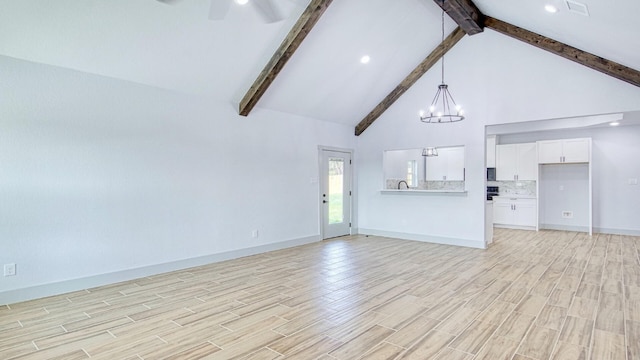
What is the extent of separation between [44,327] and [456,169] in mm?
8966

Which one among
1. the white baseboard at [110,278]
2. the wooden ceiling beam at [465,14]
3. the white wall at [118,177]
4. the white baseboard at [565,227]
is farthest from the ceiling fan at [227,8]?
the white baseboard at [565,227]

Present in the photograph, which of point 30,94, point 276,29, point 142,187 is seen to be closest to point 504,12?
point 276,29

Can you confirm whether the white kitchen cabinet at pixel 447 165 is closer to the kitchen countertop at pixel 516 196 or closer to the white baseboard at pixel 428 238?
the kitchen countertop at pixel 516 196

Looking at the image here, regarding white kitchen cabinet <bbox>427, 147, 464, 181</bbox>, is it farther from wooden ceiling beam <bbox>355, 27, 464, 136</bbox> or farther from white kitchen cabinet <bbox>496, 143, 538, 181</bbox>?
wooden ceiling beam <bbox>355, 27, 464, 136</bbox>

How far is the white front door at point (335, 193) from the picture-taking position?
24.3ft

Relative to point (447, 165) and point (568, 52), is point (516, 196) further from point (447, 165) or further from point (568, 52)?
point (568, 52)

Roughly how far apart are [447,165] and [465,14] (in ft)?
15.6

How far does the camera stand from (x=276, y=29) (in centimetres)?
465

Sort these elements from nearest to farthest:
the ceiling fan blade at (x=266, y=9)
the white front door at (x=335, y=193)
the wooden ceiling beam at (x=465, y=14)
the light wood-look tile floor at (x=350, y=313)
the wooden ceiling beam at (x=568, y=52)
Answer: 1. the light wood-look tile floor at (x=350, y=313)
2. the ceiling fan blade at (x=266, y=9)
3. the wooden ceiling beam at (x=568, y=52)
4. the wooden ceiling beam at (x=465, y=14)
5. the white front door at (x=335, y=193)

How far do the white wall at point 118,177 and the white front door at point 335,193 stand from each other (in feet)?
4.29

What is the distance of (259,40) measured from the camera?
4715 mm

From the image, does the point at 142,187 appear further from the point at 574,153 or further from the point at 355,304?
the point at 574,153

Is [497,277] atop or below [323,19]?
below

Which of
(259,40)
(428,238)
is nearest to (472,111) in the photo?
(428,238)
